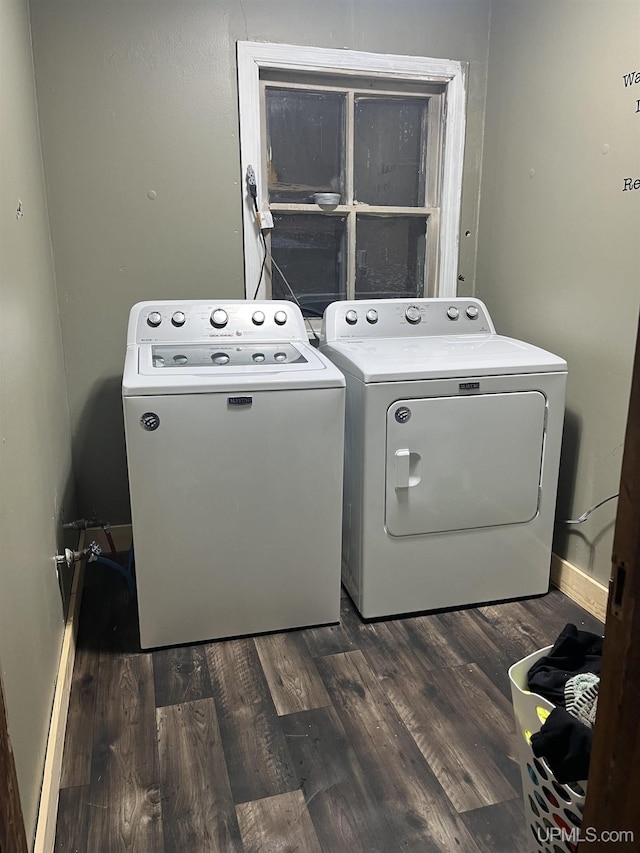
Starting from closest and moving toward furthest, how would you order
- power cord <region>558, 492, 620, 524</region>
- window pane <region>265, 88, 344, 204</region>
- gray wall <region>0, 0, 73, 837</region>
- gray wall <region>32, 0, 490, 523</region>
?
gray wall <region>0, 0, 73, 837</region>
power cord <region>558, 492, 620, 524</region>
gray wall <region>32, 0, 490, 523</region>
window pane <region>265, 88, 344, 204</region>

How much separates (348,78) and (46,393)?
1.72 metres

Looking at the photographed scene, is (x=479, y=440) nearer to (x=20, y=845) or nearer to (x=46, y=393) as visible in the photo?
(x=46, y=393)

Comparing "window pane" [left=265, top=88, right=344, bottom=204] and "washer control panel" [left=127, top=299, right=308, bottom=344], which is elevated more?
"window pane" [left=265, top=88, right=344, bottom=204]

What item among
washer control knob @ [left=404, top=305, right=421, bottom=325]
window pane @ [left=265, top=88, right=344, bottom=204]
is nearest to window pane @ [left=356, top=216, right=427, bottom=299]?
window pane @ [left=265, top=88, right=344, bottom=204]

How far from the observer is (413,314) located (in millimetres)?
2480

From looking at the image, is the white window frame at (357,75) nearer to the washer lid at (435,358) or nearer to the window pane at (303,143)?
the window pane at (303,143)

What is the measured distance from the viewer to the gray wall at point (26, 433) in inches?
48.2

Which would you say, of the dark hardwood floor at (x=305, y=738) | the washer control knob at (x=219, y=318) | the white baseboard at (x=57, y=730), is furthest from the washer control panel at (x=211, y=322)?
the dark hardwood floor at (x=305, y=738)

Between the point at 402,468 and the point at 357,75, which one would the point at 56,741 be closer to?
the point at 402,468

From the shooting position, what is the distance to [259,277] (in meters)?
2.58

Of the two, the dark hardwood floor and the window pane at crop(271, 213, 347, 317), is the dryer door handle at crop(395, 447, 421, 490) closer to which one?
the dark hardwood floor

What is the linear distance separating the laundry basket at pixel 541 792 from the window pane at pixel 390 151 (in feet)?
6.76

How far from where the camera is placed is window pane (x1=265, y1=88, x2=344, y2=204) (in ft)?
8.27

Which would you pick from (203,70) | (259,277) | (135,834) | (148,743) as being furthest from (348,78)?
(135,834)
